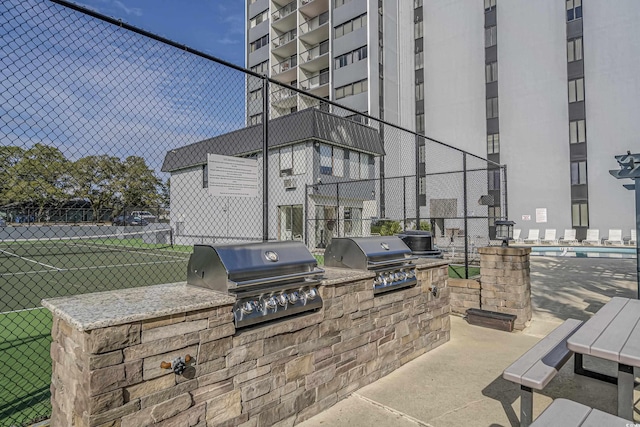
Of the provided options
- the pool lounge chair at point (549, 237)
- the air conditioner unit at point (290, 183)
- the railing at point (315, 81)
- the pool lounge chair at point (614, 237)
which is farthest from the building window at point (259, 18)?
the pool lounge chair at point (614, 237)

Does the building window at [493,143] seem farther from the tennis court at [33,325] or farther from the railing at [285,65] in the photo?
the tennis court at [33,325]

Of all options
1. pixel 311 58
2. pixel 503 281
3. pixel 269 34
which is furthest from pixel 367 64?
pixel 503 281

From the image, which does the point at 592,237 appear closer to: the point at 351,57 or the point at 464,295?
the point at 464,295

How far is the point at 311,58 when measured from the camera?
2567 centimetres

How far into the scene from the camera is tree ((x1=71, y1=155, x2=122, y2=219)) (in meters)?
3.02

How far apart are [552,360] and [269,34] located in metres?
29.8

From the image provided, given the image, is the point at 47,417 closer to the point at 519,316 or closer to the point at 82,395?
the point at 82,395

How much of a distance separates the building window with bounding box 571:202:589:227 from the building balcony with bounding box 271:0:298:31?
862 inches

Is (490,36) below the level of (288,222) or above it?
above

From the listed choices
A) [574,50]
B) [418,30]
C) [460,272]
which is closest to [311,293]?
[460,272]

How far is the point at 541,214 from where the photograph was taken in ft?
63.8

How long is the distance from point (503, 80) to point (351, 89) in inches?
354

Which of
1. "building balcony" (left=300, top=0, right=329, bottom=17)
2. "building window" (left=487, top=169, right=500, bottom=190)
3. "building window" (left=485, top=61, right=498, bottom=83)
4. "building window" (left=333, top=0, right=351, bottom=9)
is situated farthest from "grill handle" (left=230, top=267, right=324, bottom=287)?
"building balcony" (left=300, top=0, right=329, bottom=17)

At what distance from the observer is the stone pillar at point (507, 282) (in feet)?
15.3
